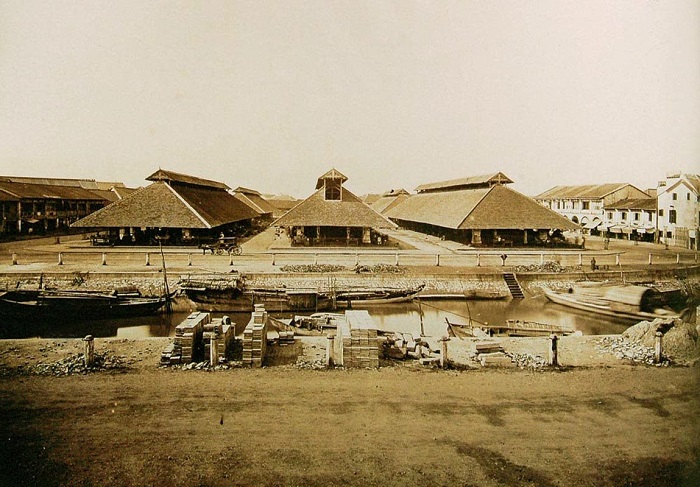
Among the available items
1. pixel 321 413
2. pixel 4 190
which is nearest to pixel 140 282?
pixel 321 413

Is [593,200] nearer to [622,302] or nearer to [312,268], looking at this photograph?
[622,302]

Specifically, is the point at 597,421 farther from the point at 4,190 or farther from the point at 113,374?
the point at 4,190

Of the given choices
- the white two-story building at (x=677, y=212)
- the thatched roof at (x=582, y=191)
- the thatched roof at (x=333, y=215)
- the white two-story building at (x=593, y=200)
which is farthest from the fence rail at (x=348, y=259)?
the thatched roof at (x=582, y=191)

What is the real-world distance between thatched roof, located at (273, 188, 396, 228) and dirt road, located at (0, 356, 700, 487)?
77.7ft

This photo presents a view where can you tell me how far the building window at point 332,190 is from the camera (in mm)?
38591

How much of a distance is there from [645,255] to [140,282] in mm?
37908

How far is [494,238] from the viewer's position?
37125 millimetres

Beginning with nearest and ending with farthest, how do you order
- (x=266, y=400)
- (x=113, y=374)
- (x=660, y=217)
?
1. (x=266, y=400)
2. (x=113, y=374)
3. (x=660, y=217)

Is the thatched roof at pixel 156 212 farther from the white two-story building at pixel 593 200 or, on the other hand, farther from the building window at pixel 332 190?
the white two-story building at pixel 593 200

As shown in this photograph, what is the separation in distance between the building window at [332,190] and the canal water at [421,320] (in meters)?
16.1

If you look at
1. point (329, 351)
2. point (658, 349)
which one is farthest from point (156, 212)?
point (658, 349)

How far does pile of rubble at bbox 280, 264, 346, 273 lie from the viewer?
27.4 metres

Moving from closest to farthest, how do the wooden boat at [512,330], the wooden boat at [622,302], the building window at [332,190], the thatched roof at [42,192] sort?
1. the wooden boat at [512,330]
2. the wooden boat at [622,302]
3. the building window at [332,190]
4. the thatched roof at [42,192]

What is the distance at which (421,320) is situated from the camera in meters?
20.2
